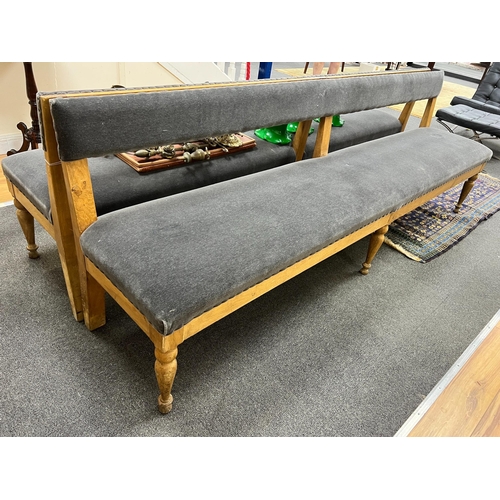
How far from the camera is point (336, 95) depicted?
6.52 feet

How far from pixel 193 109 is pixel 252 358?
98 cm

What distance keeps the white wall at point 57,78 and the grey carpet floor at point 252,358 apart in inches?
38.7

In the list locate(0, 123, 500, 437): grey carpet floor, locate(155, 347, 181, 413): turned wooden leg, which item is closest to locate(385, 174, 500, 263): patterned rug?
locate(0, 123, 500, 437): grey carpet floor

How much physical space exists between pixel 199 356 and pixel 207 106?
37.8 inches

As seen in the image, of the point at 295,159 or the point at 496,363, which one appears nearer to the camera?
the point at 496,363

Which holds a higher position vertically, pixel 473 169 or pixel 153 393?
pixel 473 169

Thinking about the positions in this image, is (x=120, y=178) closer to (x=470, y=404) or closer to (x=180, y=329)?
(x=180, y=329)

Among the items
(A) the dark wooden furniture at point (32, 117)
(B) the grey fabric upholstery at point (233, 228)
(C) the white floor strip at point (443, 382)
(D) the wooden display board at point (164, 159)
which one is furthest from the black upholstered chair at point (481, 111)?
(A) the dark wooden furniture at point (32, 117)

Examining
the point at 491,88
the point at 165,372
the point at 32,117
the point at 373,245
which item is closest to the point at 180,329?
the point at 165,372

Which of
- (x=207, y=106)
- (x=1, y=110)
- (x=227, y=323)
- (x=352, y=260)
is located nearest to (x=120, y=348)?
(x=227, y=323)

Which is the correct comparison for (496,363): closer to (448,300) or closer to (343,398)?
(448,300)

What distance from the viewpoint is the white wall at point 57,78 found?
2.59 meters

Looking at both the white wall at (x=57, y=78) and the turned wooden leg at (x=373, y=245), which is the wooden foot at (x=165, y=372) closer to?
the turned wooden leg at (x=373, y=245)

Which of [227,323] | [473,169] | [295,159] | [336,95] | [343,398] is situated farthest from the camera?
[473,169]
